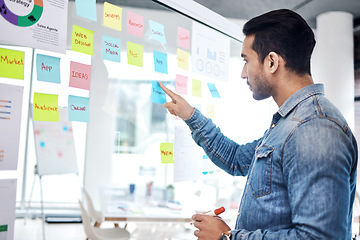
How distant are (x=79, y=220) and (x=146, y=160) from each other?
1.60 meters

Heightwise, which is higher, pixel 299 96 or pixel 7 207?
pixel 299 96

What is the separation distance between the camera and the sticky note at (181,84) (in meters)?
1.92

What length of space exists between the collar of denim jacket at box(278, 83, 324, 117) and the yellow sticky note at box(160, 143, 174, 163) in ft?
2.61

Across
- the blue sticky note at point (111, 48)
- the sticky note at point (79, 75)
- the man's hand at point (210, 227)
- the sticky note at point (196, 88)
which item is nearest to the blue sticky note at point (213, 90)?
the sticky note at point (196, 88)

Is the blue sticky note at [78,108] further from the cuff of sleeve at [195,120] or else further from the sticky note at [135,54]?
the cuff of sleeve at [195,120]

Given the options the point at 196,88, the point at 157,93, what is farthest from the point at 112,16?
the point at 196,88

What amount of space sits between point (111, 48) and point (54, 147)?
12.6 ft

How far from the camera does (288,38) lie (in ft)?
3.70

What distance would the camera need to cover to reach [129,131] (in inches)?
260

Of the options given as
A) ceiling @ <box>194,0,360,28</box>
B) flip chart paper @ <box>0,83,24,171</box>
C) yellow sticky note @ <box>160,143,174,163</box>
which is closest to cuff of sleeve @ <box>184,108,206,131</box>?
yellow sticky note @ <box>160,143,174,163</box>

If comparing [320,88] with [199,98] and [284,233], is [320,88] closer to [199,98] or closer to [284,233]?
[284,233]

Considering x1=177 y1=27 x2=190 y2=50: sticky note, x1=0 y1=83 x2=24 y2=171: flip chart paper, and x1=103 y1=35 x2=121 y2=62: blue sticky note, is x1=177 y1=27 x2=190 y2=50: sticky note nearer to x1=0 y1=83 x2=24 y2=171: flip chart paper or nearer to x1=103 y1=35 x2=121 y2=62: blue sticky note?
x1=103 y1=35 x2=121 y2=62: blue sticky note

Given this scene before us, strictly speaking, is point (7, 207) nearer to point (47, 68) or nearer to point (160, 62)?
point (47, 68)

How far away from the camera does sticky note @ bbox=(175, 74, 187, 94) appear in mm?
1918
